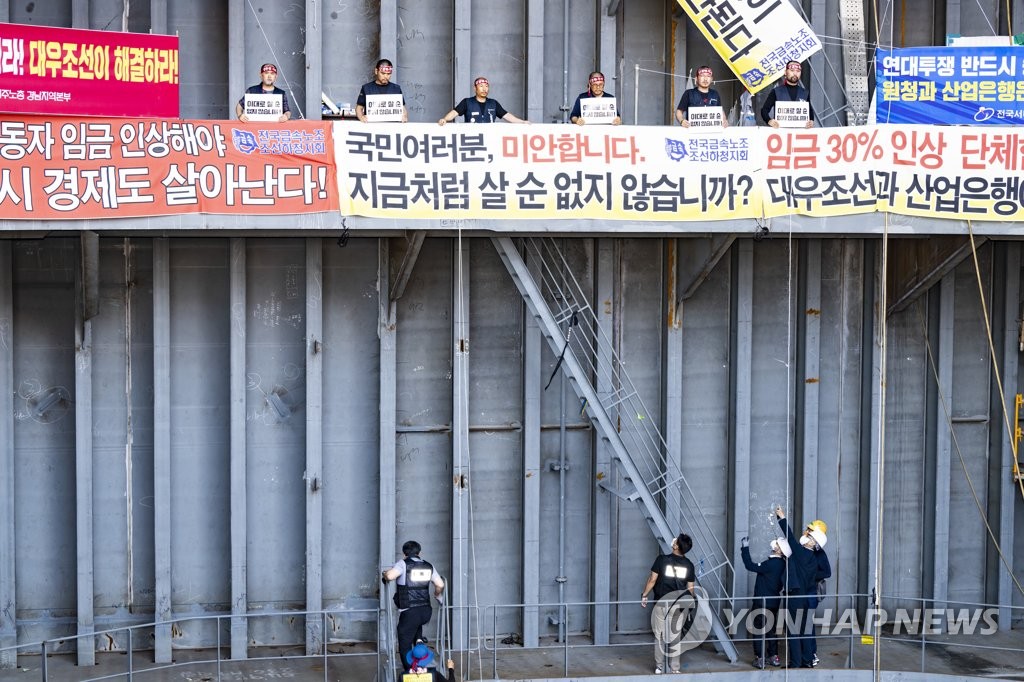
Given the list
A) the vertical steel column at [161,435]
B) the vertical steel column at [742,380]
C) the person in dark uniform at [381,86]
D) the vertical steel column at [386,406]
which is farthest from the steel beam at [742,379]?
the vertical steel column at [161,435]

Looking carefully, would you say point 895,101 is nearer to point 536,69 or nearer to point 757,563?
point 536,69

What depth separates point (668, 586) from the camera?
1367 cm

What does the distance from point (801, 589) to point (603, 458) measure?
2.72m

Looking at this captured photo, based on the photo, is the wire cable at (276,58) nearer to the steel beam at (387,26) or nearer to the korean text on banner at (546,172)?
the steel beam at (387,26)

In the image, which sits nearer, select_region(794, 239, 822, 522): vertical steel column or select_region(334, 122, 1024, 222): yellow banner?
select_region(334, 122, 1024, 222): yellow banner

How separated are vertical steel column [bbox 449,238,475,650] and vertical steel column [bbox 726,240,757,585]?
3.25m

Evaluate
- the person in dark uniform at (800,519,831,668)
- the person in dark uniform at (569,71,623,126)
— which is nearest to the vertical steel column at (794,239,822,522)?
the person in dark uniform at (800,519,831,668)

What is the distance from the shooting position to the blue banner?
13703 millimetres

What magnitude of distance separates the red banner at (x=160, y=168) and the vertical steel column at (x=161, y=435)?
1793 mm

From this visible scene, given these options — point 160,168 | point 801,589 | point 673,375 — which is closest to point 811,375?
point 673,375

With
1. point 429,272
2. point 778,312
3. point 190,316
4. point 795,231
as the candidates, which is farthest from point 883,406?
point 190,316

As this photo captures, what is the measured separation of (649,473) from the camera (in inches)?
594

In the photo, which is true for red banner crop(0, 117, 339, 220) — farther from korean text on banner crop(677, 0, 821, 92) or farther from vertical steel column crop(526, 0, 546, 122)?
korean text on banner crop(677, 0, 821, 92)

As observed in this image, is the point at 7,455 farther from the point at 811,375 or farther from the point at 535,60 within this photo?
the point at 811,375
